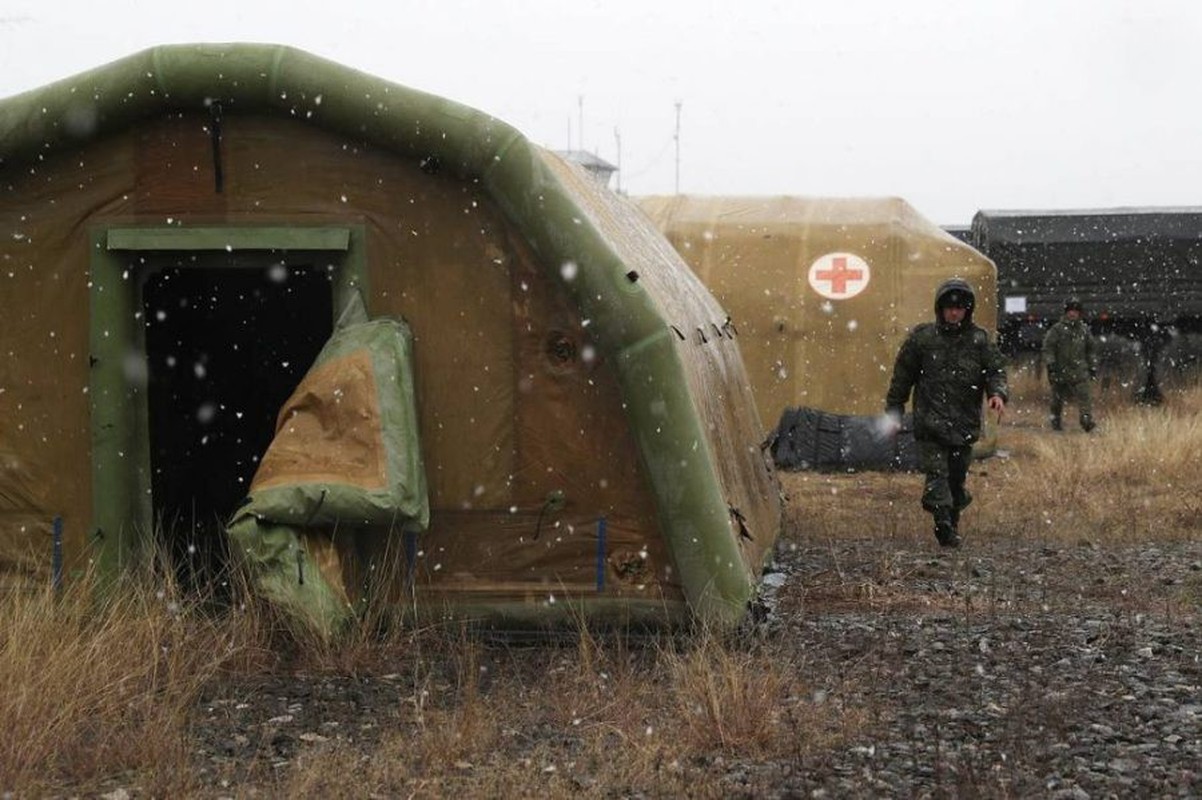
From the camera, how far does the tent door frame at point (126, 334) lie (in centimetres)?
680

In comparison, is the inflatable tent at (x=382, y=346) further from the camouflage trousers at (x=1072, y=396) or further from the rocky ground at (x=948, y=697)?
the camouflage trousers at (x=1072, y=396)

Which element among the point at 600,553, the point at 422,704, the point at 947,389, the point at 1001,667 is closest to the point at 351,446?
the point at 600,553

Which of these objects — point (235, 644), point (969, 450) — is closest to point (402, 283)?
point (235, 644)

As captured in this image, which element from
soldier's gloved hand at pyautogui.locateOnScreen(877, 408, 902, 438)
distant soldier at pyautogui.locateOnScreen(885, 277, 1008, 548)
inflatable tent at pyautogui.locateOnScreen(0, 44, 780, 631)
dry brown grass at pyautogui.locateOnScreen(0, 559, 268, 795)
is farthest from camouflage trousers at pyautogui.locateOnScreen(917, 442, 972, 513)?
dry brown grass at pyautogui.locateOnScreen(0, 559, 268, 795)

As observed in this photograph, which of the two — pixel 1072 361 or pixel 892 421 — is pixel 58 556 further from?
pixel 1072 361

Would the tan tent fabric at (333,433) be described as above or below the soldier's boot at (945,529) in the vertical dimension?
above

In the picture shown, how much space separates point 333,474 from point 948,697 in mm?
2504

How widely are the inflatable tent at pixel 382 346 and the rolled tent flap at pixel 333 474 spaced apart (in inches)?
0.6

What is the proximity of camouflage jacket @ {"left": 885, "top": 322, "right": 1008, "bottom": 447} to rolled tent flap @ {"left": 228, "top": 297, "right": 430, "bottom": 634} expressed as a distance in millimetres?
4072

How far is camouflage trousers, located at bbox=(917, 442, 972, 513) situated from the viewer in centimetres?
963

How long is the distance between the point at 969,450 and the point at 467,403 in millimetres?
4109

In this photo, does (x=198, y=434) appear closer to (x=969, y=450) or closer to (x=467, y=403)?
(x=467, y=403)

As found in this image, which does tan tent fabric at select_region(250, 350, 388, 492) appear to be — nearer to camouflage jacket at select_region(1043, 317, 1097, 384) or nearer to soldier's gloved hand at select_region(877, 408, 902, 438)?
soldier's gloved hand at select_region(877, 408, 902, 438)

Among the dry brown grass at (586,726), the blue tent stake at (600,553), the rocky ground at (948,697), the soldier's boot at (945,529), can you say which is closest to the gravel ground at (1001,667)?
the rocky ground at (948,697)
